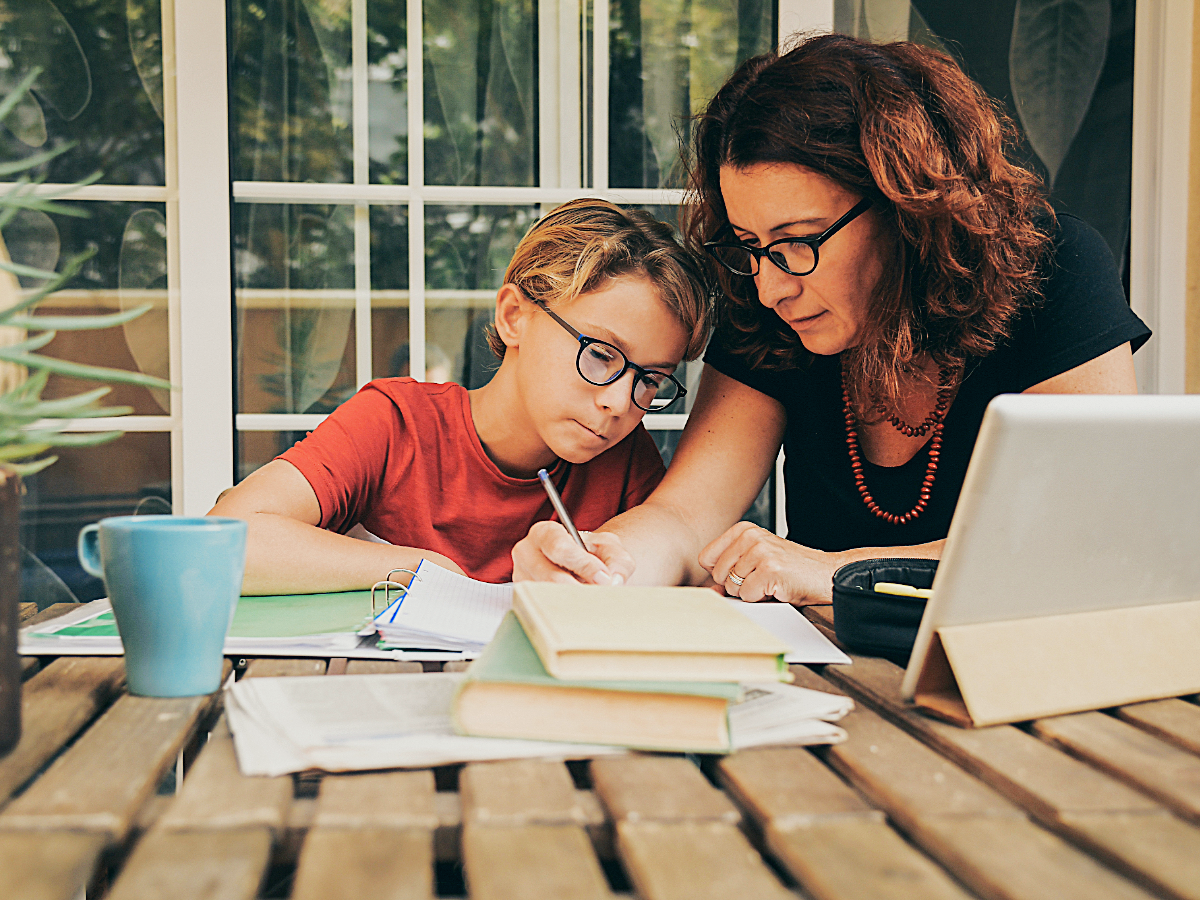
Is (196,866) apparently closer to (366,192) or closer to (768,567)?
(768,567)

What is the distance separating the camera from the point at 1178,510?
2.26ft

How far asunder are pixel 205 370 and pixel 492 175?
812mm

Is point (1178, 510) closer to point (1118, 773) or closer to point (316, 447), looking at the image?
point (1118, 773)

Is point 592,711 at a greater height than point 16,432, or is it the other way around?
point 16,432

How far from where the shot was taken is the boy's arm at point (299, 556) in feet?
3.66

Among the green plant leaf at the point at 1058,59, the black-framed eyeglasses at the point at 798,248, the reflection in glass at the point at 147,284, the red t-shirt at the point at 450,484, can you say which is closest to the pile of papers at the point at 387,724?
the black-framed eyeglasses at the point at 798,248

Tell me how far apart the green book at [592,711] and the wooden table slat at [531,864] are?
114 millimetres

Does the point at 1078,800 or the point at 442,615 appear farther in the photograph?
the point at 442,615

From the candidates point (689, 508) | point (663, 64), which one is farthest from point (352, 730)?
point (663, 64)

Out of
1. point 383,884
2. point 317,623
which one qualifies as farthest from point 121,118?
point 383,884

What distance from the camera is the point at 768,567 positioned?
43.3 inches

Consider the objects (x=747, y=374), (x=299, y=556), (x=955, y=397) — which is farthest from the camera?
(x=747, y=374)

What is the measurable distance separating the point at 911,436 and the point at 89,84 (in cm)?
198

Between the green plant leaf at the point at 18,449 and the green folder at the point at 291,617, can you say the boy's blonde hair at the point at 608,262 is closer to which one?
the green folder at the point at 291,617
